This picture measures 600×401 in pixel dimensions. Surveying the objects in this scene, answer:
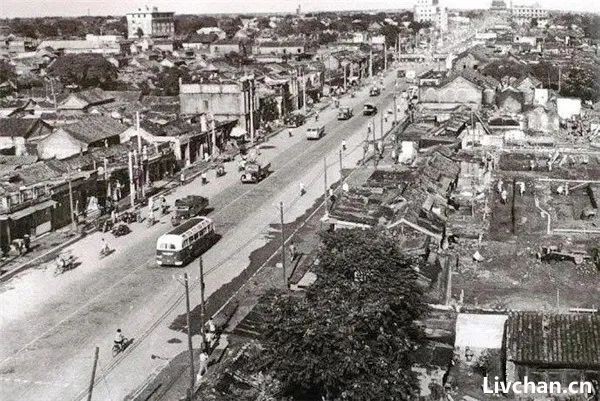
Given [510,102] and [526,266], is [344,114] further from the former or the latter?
[526,266]

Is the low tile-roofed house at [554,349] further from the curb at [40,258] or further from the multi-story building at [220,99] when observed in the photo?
the multi-story building at [220,99]

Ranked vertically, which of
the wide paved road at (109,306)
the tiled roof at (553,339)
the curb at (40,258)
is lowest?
the wide paved road at (109,306)

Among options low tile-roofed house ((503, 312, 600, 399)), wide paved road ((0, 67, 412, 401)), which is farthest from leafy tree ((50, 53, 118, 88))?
low tile-roofed house ((503, 312, 600, 399))

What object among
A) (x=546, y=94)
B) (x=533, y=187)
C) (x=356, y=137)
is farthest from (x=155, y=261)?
(x=546, y=94)

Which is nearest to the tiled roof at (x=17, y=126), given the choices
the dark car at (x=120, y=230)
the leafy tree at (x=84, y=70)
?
the dark car at (x=120, y=230)

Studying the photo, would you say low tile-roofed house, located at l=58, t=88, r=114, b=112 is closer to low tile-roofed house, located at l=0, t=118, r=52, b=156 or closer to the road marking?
low tile-roofed house, located at l=0, t=118, r=52, b=156

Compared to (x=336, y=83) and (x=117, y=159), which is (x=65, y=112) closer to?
(x=117, y=159)
